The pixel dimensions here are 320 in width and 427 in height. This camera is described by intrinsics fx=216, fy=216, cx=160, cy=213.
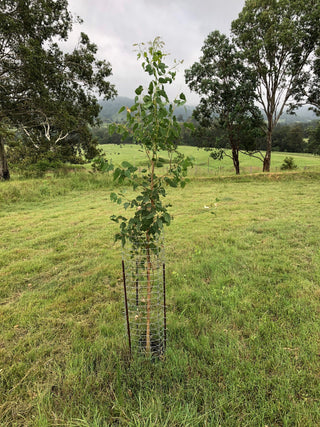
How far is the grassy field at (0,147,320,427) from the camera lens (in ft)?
6.14

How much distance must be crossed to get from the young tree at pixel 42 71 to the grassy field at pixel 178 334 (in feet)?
31.2

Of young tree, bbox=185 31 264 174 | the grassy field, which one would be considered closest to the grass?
young tree, bbox=185 31 264 174

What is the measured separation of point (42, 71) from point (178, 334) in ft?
45.2

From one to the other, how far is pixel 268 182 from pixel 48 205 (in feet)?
46.6

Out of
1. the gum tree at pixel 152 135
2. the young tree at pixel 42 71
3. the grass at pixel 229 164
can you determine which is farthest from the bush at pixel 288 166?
the gum tree at pixel 152 135

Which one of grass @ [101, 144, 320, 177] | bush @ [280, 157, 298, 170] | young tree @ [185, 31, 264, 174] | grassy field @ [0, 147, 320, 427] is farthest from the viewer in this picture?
bush @ [280, 157, 298, 170]

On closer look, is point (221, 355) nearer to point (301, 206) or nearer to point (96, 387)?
point (96, 387)

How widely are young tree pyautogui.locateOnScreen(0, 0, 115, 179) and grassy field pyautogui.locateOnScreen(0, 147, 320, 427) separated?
9.51 m

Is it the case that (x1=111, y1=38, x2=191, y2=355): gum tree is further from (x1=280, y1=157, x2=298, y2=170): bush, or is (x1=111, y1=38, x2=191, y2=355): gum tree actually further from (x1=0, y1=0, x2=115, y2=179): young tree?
(x1=280, y1=157, x2=298, y2=170): bush

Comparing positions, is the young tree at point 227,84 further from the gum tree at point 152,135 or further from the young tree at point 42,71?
the gum tree at point 152,135

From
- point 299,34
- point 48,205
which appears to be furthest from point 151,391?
point 299,34

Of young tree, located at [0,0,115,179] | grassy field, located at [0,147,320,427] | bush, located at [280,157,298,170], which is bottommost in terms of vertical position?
grassy field, located at [0,147,320,427]

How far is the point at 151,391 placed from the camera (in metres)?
2.00

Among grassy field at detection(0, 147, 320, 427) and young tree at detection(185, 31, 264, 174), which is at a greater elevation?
young tree at detection(185, 31, 264, 174)
